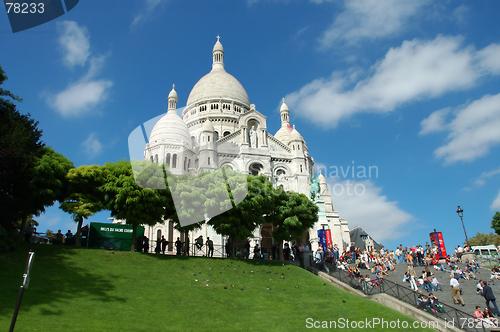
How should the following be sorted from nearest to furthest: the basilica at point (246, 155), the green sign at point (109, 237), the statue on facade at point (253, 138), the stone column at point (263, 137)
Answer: the green sign at point (109, 237) < the basilica at point (246, 155) < the stone column at point (263, 137) < the statue on facade at point (253, 138)

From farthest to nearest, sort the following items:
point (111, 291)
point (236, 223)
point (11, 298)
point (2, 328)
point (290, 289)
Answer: point (236, 223) < point (290, 289) < point (111, 291) < point (11, 298) < point (2, 328)

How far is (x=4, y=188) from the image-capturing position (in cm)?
2269

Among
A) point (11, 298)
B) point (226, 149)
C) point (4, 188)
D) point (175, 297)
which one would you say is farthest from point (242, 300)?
point (226, 149)

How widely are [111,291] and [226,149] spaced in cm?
3401

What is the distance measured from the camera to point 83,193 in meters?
25.3

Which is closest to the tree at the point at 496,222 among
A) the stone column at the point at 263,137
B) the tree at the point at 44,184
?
the stone column at the point at 263,137

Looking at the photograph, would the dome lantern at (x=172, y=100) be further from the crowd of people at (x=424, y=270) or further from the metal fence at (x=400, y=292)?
the metal fence at (x=400, y=292)

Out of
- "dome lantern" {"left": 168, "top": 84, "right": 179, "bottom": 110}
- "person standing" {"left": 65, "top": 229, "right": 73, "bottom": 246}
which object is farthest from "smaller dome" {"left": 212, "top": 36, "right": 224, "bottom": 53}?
"person standing" {"left": 65, "top": 229, "right": 73, "bottom": 246}

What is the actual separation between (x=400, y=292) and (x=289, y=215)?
35.8 feet

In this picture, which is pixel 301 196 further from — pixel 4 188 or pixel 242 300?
pixel 4 188

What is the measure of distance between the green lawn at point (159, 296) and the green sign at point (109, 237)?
4010mm

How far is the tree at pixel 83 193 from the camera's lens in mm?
23716

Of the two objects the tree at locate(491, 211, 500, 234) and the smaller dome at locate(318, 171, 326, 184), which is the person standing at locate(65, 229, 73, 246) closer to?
the smaller dome at locate(318, 171, 326, 184)

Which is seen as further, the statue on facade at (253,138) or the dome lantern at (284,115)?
the dome lantern at (284,115)
